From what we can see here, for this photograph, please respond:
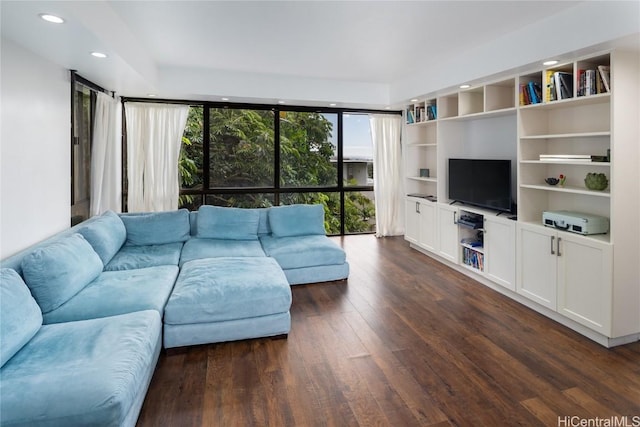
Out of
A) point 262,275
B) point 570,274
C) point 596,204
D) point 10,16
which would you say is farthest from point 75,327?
point 596,204

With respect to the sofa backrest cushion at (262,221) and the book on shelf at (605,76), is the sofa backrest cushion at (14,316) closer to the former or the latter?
the sofa backrest cushion at (262,221)

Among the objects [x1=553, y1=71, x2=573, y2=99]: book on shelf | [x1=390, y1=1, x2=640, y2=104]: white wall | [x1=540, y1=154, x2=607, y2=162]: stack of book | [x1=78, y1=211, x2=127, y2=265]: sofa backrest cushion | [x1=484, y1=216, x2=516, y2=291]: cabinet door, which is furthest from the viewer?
[x1=484, y1=216, x2=516, y2=291]: cabinet door

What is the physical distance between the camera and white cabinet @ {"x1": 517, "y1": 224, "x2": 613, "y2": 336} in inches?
109

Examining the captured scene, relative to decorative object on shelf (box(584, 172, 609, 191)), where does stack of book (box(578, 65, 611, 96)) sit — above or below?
above

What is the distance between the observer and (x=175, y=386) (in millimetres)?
2291

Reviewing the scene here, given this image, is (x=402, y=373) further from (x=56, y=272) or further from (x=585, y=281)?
(x=56, y=272)

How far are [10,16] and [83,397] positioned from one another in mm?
2156

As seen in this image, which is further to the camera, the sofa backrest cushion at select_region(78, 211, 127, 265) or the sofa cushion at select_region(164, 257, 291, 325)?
the sofa backrest cushion at select_region(78, 211, 127, 265)

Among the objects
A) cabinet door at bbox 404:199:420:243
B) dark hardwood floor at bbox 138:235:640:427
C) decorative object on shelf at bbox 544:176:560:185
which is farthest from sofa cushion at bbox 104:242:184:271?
decorative object on shelf at bbox 544:176:560:185

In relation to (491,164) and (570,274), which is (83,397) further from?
(491,164)

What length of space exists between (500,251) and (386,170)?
2917mm

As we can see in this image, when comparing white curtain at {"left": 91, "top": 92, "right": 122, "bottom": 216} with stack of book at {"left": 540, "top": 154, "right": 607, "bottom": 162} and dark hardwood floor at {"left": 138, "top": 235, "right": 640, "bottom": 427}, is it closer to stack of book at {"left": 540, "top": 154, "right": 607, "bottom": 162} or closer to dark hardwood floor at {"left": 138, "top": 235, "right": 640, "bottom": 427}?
dark hardwood floor at {"left": 138, "top": 235, "right": 640, "bottom": 427}

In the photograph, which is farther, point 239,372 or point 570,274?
point 570,274

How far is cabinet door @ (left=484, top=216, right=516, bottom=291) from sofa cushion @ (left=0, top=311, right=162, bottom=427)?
320cm
